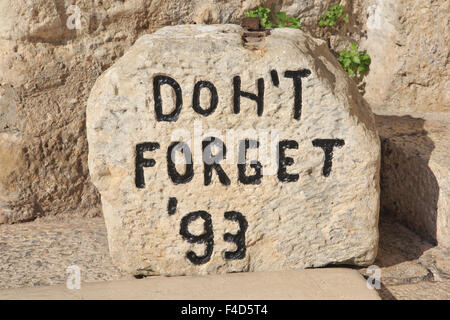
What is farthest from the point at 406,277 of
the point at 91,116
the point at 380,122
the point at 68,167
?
the point at 68,167

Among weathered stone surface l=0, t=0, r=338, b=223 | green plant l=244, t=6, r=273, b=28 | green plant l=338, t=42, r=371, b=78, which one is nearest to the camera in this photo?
weathered stone surface l=0, t=0, r=338, b=223

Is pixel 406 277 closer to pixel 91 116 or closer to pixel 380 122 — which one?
pixel 380 122

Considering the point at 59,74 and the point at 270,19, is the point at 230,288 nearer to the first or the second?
the point at 59,74

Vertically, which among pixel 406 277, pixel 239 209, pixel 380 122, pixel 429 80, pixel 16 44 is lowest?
pixel 406 277

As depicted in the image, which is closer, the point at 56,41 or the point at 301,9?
the point at 56,41

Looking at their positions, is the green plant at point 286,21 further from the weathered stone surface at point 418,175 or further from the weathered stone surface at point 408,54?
the weathered stone surface at point 418,175

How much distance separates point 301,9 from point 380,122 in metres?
0.73

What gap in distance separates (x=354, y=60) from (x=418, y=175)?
91 centimetres

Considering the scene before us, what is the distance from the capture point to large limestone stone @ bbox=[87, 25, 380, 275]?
2.24 metres

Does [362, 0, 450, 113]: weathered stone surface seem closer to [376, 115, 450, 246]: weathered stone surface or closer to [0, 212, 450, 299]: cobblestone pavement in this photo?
[376, 115, 450, 246]: weathered stone surface

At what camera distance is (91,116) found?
2266mm

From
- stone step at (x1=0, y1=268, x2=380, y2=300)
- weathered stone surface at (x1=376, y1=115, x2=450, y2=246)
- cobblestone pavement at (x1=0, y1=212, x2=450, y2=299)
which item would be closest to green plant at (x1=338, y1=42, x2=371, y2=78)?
weathered stone surface at (x1=376, y1=115, x2=450, y2=246)

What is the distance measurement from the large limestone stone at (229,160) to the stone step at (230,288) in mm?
70

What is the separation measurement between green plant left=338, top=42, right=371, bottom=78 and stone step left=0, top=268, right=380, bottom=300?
4.62 ft
